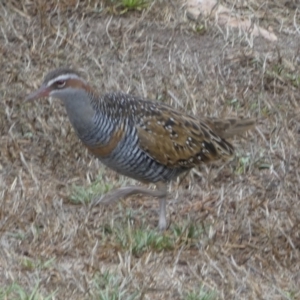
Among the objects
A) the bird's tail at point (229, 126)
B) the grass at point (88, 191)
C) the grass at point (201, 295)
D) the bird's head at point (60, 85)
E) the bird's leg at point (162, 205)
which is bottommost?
the grass at point (88, 191)

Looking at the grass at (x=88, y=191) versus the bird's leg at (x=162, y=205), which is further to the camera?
the grass at (x=88, y=191)

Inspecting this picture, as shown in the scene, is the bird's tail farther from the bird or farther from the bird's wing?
the bird

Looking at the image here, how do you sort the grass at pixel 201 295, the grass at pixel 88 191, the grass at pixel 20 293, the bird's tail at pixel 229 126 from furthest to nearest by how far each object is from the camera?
the bird's tail at pixel 229 126
the grass at pixel 88 191
the grass at pixel 201 295
the grass at pixel 20 293

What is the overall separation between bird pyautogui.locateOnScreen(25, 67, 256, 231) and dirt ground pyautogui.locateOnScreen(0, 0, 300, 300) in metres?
0.32

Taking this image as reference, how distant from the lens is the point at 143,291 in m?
6.20

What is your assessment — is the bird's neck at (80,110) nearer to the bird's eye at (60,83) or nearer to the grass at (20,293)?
the bird's eye at (60,83)

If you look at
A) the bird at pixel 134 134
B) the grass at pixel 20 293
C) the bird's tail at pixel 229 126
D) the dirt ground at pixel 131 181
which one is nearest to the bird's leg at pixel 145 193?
the bird at pixel 134 134

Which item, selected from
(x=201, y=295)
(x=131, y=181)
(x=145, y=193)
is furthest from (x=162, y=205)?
(x=201, y=295)

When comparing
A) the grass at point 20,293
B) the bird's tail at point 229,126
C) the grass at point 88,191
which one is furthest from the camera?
the bird's tail at point 229,126

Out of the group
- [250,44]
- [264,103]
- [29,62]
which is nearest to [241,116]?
[264,103]

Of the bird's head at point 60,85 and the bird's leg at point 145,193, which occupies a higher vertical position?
the bird's head at point 60,85

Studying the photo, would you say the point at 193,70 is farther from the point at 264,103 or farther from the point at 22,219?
the point at 22,219

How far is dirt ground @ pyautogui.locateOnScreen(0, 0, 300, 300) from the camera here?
6633mm

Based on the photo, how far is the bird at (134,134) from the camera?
294 inches
